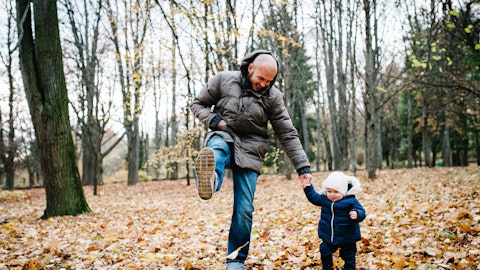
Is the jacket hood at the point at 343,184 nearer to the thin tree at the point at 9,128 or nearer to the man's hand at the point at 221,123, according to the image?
the man's hand at the point at 221,123

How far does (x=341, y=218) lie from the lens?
297 centimetres

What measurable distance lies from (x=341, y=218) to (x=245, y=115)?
1.19 metres

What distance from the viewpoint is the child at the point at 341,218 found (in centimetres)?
296

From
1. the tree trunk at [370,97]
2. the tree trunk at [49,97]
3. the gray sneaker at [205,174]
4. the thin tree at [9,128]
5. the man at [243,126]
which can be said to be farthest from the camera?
the thin tree at [9,128]

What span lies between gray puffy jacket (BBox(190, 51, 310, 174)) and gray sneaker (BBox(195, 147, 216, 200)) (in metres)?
0.32

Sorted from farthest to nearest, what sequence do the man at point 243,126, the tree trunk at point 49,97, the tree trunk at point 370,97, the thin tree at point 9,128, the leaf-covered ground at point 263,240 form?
the thin tree at point 9,128 < the tree trunk at point 370,97 < the tree trunk at point 49,97 < the leaf-covered ground at point 263,240 < the man at point 243,126

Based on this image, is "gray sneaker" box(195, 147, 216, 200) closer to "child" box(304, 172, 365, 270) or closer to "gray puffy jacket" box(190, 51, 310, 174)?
"gray puffy jacket" box(190, 51, 310, 174)

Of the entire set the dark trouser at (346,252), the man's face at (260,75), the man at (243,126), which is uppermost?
the man's face at (260,75)

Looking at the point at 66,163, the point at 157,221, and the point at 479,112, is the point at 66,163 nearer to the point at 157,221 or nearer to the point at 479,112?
the point at 157,221

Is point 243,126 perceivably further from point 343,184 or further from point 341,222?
point 341,222

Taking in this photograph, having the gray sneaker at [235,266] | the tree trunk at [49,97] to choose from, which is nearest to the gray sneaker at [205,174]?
the gray sneaker at [235,266]

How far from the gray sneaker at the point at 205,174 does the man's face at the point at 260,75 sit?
0.76m

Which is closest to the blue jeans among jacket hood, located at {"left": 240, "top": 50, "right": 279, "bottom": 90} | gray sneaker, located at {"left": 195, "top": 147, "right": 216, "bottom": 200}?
gray sneaker, located at {"left": 195, "top": 147, "right": 216, "bottom": 200}

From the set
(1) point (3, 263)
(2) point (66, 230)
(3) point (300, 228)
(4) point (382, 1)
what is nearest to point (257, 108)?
(3) point (300, 228)
